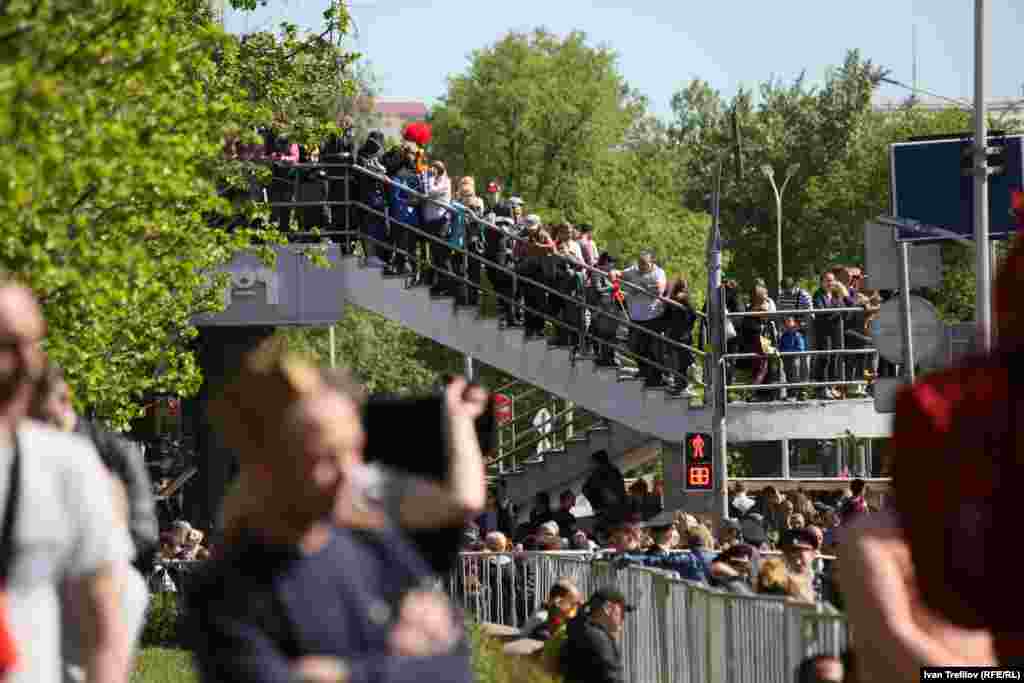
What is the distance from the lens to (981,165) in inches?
1125

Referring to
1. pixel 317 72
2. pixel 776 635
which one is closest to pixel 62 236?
pixel 776 635

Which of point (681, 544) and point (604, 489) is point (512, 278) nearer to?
point (604, 489)

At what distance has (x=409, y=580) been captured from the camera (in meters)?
4.57

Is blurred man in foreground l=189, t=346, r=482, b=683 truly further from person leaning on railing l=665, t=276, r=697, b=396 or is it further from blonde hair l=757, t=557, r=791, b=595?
person leaning on railing l=665, t=276, r=697, b=396

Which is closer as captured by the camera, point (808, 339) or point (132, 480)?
point (132, 480)

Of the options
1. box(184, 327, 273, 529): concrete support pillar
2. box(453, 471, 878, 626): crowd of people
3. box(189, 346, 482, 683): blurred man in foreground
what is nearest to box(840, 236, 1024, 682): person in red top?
box(189, 346, 482, 683): blurred man in foreground

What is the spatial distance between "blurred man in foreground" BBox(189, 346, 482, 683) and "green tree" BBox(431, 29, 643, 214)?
2536 inches

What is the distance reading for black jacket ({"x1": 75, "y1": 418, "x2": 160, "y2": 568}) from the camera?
309 inches

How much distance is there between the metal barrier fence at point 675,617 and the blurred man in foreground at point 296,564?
15.9 ft

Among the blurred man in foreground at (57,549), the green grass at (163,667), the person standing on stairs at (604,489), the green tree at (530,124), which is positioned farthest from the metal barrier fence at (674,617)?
the green tree at (530,124)

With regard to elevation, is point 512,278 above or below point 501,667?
above

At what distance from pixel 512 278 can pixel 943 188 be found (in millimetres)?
5832

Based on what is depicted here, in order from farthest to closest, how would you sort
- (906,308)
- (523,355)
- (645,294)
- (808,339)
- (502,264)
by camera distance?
(808,339) < (523,355) < (645,294) < (502,264) < (906,308)

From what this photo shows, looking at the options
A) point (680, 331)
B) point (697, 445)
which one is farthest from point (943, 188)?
point (697, 445)
